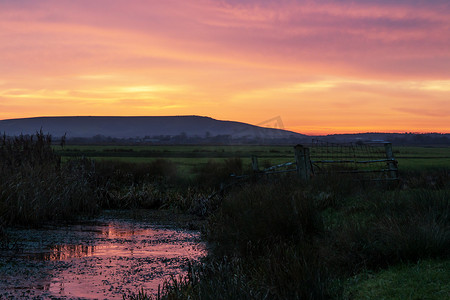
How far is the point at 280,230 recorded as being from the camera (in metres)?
9.87

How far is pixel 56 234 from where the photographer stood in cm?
1430

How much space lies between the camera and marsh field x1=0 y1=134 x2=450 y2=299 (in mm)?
6656

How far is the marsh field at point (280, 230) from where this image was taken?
666 centimetres

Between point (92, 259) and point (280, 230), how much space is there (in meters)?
4.62

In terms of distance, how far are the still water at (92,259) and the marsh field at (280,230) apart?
16cm

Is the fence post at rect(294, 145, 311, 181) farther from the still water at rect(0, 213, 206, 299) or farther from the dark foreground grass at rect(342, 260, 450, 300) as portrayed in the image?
the dark foreground grass at rect(342, 260, 450, 300)

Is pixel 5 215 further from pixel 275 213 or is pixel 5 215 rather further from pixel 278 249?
pixel 278 249

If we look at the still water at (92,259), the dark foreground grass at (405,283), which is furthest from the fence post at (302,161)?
the dark foreground grass at (405,283)

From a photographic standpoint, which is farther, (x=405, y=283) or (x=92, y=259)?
(x=92, y=259)

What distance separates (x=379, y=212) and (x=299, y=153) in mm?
5978

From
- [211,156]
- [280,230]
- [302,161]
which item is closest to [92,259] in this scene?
[280,230]

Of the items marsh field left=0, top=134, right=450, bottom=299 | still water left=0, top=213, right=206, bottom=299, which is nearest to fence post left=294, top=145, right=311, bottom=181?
marsh field left=0, top=134, right=450, bottom=299

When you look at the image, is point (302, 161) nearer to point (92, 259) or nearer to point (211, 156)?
point (92, 259)

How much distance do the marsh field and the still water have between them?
0.52 ft
